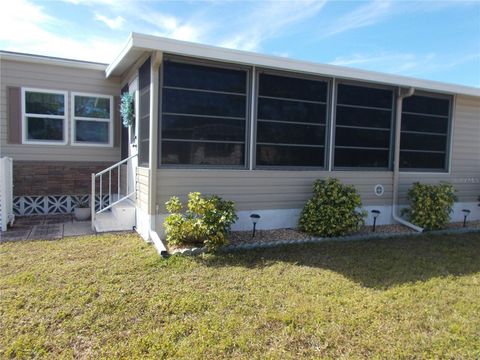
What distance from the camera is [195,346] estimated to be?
2.41 meters

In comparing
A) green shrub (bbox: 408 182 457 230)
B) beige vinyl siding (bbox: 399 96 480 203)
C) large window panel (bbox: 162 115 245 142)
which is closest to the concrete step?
large window panel (bbox: 162 115 245 142)

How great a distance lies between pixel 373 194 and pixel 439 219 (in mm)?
1182

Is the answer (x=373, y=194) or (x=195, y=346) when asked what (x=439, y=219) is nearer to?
(x=373, y=194)

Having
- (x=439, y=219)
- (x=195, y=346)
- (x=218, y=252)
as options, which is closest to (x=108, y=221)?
(x=218, y=252)

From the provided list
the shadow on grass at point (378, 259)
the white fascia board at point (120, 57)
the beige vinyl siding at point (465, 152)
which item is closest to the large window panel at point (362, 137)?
the beige vinyl siding at point (465, 152)

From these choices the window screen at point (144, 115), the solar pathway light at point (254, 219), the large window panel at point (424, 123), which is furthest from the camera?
the large window panel at point (424, 123)

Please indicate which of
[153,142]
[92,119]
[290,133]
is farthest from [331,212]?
[92,119]

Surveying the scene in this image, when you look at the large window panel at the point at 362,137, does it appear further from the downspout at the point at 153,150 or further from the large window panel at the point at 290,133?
the downspout at the point at 153,150

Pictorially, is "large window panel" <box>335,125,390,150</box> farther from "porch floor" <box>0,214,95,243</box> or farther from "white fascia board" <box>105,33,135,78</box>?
"porch floor" <box>0,214,95,243</box>

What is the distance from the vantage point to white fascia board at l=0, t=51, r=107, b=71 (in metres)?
6.31

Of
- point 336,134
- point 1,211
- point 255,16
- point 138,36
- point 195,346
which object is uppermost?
point 255,16

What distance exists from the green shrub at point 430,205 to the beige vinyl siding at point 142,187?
4645mm

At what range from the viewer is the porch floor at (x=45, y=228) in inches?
201

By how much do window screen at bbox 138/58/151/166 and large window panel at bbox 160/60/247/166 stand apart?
36 centimetres
